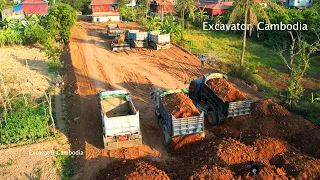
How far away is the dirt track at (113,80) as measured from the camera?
468 inches

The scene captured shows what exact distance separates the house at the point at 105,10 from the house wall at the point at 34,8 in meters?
6.61

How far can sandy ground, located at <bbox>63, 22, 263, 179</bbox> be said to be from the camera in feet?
38.4

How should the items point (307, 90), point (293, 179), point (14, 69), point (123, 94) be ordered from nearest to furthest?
point (293, 179)
point (123, 94)
point (307, 90)
point (14, 69)

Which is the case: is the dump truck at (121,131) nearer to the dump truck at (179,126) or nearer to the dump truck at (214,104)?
the dump truck at (179,126)

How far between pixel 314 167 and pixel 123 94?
7611 mm

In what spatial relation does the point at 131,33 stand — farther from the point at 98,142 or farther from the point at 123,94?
the point at 98,142

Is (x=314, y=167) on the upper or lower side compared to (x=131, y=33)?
lower

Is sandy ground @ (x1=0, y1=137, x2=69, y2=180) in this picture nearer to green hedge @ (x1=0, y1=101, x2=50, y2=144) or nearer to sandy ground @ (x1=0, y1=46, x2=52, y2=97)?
green hedge @ (x1=0, y1=101, x2=50, y2=144)

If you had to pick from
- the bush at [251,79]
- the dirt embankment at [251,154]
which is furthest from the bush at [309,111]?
the bush at [251,79]

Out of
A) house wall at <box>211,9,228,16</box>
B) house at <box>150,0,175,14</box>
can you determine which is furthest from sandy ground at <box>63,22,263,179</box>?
house wall at <box>211,9,228,16</box>

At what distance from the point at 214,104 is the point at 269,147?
10.6 feet

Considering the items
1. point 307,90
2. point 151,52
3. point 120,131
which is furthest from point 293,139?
point 151,52

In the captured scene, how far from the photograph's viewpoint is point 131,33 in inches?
1073

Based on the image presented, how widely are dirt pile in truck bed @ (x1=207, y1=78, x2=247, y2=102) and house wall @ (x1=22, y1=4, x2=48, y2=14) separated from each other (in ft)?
110
